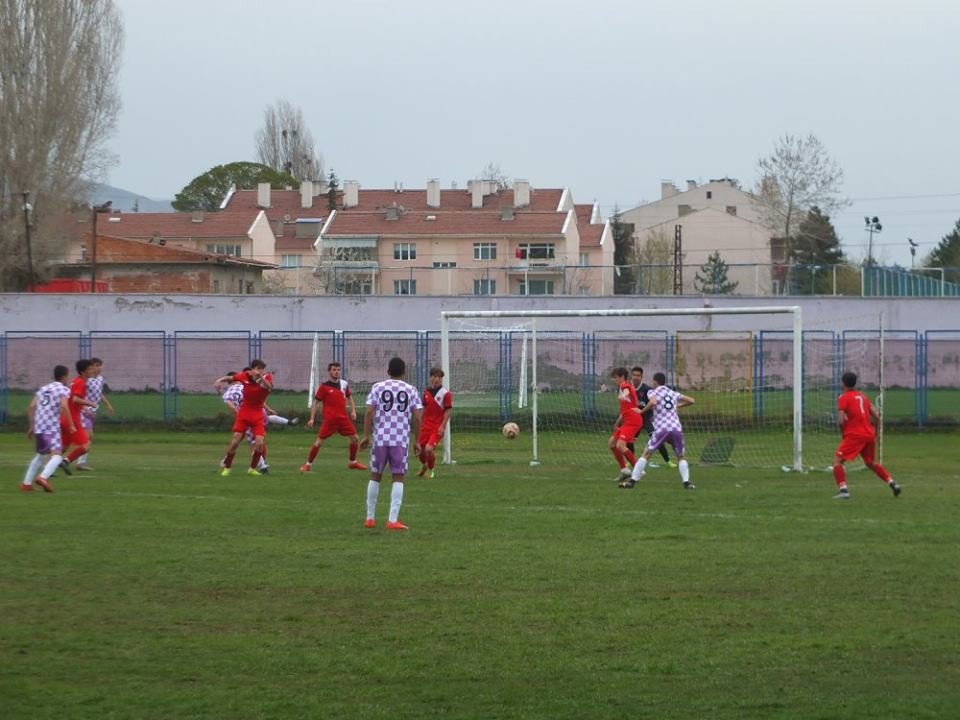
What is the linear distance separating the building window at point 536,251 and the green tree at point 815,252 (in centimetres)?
1366

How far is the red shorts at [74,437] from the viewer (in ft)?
69.4

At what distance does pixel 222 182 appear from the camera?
365ft

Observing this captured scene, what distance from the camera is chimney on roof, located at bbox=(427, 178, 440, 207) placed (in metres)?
91.5

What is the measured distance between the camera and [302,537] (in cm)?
1473

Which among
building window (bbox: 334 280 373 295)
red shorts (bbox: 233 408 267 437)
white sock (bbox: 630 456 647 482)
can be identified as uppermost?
building window (bbox: 334 280 373 295)

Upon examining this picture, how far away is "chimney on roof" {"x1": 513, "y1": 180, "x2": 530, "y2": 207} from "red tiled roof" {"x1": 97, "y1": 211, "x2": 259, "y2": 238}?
16.7m

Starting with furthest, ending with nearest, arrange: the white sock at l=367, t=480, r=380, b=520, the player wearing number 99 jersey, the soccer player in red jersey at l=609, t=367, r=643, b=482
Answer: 1. the soccer player in red jersey at l=609, t=367, r=643, b=482
2. the white sock at l=367, t=480, r=380, b=520
3. the player wearing number 99 jersey

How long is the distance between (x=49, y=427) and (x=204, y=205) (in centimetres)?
9223

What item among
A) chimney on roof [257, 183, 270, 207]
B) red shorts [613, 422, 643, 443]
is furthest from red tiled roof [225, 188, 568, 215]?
red shorts [613, 422, 643, 443]

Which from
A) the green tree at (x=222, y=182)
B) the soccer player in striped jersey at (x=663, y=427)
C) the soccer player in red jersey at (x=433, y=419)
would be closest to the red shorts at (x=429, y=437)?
the soccer player in red jersey at (x=433, y=419)

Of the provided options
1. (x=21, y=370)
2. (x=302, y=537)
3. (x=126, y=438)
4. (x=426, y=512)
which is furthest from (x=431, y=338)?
(x=302, y=537)

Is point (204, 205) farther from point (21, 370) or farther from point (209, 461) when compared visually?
point (209, 461)

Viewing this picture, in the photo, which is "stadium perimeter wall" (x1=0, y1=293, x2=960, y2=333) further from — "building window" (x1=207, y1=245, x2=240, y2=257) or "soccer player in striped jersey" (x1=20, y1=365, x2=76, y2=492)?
"building window" (x1=207, y1=245, x2=240, y2=257)

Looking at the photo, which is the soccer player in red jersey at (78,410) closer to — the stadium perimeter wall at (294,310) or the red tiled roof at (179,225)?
the stadium perimeter wall at (294,310)
